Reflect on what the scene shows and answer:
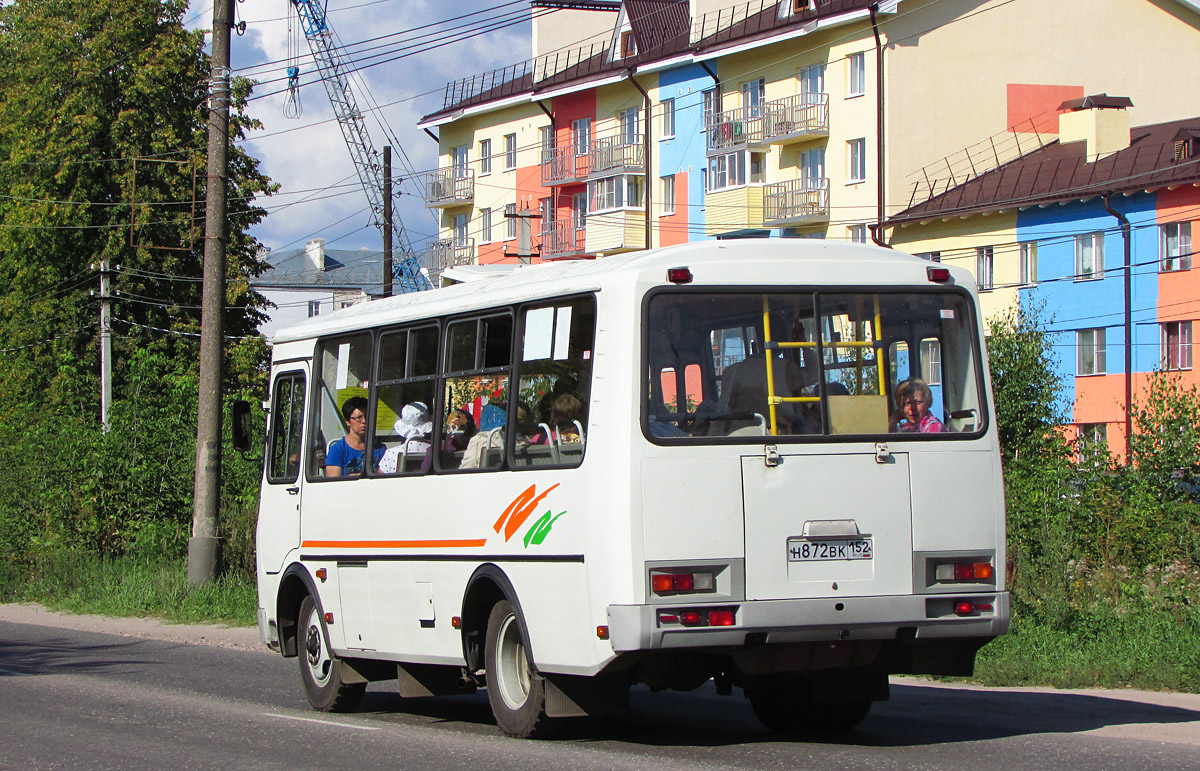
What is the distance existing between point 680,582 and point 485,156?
62.0 meters

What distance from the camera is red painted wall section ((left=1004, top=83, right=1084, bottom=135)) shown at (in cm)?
5216

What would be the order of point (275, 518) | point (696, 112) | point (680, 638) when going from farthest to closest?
point (696, 112) → point (275, 518) → point (680, 638)

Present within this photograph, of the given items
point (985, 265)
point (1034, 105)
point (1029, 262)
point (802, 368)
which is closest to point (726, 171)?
point (1034, 105)

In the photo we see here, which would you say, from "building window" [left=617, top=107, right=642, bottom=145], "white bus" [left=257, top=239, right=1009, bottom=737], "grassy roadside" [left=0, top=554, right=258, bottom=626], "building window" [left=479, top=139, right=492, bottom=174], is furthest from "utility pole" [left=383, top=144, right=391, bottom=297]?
"white bus" [left=257, top=239, right=1009, bottom=737]

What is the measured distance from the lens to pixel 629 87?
61375 mm

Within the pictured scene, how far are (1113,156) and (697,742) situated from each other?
4190 cm

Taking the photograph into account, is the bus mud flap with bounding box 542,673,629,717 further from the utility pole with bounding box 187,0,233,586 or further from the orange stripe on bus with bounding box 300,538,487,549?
the utility pole with bounding box 187,0,233,586

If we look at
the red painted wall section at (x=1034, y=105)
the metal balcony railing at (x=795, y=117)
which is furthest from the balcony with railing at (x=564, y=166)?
the red painted wall section at (x=1034, y=105)

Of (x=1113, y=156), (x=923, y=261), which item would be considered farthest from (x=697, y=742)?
(x=1113, y=156)

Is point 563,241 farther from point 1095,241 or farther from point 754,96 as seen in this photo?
point 1095,241

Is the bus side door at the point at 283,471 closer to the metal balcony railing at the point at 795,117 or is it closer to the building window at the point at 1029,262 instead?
the building window at the point at 1029,262

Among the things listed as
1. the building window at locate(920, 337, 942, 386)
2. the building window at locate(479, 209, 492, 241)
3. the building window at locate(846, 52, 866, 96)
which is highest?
the building window at locate(846, 52, 866, 96)

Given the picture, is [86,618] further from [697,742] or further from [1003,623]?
[1003,623]

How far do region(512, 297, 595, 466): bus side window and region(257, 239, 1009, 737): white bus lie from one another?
16mm
